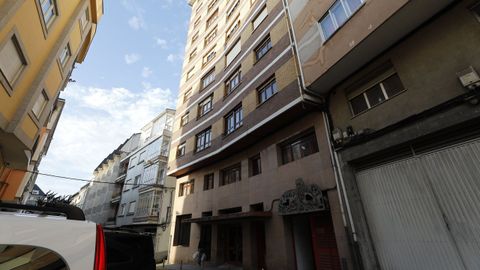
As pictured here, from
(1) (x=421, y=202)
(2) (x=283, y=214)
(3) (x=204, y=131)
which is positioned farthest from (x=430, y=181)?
(3) (x=204, y=131)

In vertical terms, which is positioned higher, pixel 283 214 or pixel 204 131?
pixel 204 131

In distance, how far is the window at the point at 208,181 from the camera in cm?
1549

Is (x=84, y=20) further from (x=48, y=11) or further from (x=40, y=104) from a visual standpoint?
(x=40, y=104)

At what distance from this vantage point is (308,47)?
30.8ft

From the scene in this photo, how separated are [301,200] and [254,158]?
4.32m

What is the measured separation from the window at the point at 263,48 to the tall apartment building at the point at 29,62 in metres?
9.63

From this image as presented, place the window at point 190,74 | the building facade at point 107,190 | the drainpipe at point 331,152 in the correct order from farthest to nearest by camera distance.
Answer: the building facade at point 107,190
the window at point 190,74
the drainpipe at point 331,152

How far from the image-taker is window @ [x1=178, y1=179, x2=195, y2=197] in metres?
17.0

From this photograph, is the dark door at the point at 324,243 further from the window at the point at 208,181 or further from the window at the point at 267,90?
the window at the point at 208,181

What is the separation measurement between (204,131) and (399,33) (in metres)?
12.7

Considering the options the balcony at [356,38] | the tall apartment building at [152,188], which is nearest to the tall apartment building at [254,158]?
the balcony at [356,38]

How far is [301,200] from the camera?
28.4ft

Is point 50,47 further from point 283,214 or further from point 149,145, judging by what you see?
point 149,145

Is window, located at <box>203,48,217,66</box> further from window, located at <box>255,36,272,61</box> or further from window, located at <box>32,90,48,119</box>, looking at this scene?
window, located at <box>32,90,48,119</box>
